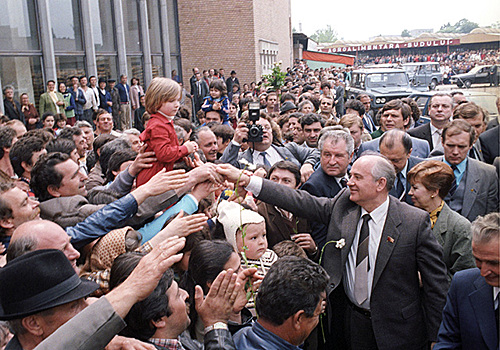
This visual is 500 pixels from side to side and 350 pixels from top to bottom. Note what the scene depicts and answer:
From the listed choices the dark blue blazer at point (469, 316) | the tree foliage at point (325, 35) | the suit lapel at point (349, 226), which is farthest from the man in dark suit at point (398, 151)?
the tree foliage at point (325, 35)

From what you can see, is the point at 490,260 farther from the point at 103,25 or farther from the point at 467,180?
the point at 103,25

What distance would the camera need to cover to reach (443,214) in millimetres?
3879

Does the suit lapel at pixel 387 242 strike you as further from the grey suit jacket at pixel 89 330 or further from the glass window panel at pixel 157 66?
the glass window panel at pixel 157 66

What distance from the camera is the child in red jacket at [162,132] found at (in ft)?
14.2

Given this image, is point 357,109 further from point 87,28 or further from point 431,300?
point 87,28

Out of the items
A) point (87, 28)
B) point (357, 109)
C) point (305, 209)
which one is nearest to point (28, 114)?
point (87, 28)

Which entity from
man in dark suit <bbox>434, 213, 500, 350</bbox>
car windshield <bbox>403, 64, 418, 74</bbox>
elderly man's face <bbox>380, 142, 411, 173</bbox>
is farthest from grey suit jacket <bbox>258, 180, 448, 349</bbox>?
car windshield <bbox>403, 64, 418, 74</bbox>

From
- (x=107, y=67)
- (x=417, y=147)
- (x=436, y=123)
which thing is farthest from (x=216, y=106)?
(x=107, y=67)

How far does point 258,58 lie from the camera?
25953 mm

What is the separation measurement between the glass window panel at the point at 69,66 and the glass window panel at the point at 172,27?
26.1ft

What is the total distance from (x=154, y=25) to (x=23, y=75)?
8773mm

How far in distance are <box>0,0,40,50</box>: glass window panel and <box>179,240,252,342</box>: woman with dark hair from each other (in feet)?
40.8

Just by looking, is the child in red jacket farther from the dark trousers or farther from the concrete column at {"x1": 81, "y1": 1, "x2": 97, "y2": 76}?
the concrete column at {"x1": 81, "y1": 1, "x2": 97, "y2": 76}

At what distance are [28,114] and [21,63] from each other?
6.64 feet
